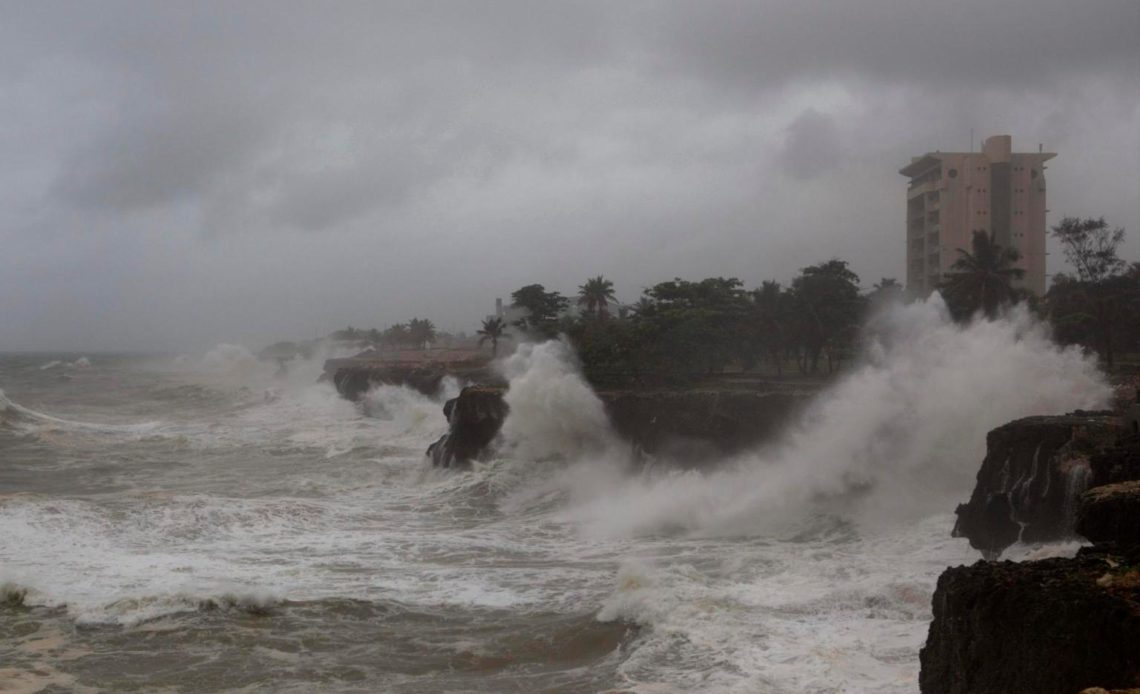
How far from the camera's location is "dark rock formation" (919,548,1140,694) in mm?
6203

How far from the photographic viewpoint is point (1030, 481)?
1492cm

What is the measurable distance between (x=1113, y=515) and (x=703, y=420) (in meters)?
17.0

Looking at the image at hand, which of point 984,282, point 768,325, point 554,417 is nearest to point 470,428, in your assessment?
point 554,417

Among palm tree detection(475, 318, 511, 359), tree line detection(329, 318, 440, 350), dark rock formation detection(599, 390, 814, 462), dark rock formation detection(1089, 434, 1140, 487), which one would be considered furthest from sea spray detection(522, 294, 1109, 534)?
tree line detection(329, 318, 440, 350)

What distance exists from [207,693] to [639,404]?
18.1 metres

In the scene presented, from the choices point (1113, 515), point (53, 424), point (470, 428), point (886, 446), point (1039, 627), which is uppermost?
point (1113, 515)

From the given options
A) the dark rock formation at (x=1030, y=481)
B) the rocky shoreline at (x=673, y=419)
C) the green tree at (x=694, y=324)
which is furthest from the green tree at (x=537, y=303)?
the dark rock formation at (x=1030, y=481)

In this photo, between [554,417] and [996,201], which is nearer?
[554,417]

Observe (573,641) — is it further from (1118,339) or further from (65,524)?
(1118,339)

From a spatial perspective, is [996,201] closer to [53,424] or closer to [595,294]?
[595,294]

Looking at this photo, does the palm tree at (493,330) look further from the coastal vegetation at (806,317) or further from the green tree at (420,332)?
the green tree at (420,332)

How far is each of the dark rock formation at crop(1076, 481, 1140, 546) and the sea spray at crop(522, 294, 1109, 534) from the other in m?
9.92

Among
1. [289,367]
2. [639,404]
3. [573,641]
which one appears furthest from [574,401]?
[289,367]

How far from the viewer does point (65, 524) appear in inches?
718
